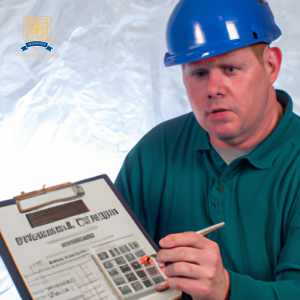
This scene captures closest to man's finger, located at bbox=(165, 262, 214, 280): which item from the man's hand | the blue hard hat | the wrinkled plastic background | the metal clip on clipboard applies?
the man's hand

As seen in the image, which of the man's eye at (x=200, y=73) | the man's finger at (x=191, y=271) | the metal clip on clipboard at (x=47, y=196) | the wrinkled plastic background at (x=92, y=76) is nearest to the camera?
the man's finger at (x=191, y=271)

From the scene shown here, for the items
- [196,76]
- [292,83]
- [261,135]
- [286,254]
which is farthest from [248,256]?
[292,83]

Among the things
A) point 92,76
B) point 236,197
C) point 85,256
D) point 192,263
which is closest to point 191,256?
point 192,263

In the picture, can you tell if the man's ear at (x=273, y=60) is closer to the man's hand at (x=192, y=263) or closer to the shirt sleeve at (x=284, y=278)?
the shirt sleeve at (x=284, y=278)

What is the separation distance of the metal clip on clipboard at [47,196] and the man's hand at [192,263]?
25 centimetres

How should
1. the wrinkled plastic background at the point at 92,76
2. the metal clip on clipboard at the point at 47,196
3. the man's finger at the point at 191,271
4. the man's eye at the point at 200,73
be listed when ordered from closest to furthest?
1. the man's finger at the point at 191,271
2. the metal clip on clipboard at the point at 47,196
3. the man's eye at the point at 200,73
4. the wrinkled plastic background at the point at 92,76

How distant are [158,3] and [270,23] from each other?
4.33 ft

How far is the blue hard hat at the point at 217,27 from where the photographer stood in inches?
33.7

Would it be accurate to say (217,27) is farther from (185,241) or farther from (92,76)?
(92,76)

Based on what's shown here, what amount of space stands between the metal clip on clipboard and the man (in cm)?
21

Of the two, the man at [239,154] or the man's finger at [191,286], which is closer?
the man's finger at [191,286]

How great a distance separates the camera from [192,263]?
0.70 meters

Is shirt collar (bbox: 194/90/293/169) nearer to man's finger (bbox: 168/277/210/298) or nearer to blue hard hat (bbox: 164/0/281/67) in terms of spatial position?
blue hard hat (bbox: 164/0/281/67)

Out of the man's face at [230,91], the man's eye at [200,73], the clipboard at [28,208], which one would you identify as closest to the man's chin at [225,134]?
the man's face at [230,91]
